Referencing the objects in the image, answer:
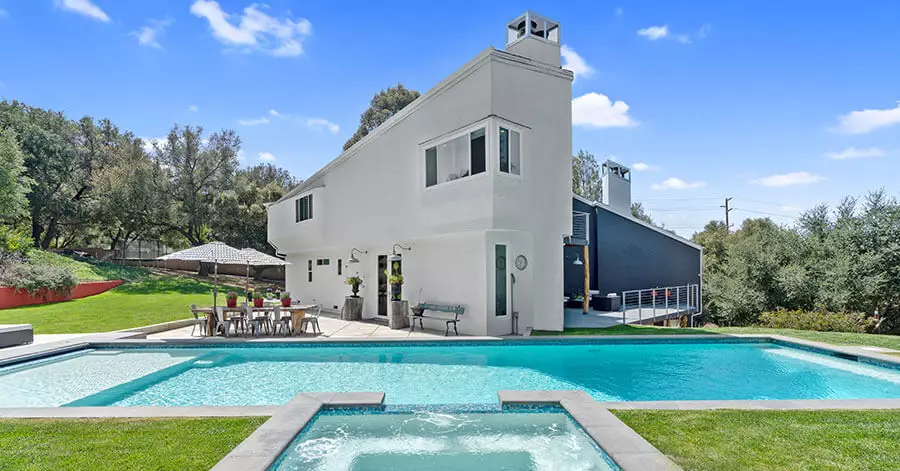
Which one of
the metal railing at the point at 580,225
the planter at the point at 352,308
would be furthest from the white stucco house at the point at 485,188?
the metal railing at the point at 580,225

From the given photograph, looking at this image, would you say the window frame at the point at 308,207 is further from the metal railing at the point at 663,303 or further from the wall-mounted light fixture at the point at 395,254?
the metal railing at the point at 663,303

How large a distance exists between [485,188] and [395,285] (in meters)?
4.72

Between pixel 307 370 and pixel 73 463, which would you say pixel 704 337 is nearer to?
pixel 307 370

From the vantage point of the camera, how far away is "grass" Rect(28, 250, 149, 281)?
72.5 feet

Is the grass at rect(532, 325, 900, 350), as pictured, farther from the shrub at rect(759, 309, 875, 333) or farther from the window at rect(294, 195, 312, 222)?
the window at rect(294, 195, 312, 222)

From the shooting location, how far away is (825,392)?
293 inches

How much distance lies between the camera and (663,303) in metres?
20.2

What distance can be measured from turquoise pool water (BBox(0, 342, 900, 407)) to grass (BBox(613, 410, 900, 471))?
1.87 meters

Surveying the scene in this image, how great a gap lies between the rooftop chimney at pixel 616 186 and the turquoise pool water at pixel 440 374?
11.8 m

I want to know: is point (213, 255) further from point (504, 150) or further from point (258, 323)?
point (504, 150)

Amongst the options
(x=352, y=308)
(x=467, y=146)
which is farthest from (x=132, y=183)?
(x=467, y=146)

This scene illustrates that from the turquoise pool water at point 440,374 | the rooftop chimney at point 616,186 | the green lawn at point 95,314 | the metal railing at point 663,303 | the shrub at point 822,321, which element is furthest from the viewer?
the rooftop chimney at point 616,186

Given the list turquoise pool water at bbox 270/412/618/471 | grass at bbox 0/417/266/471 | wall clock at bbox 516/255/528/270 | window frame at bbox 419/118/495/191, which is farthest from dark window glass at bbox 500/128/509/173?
grass at bbox 0/417/266/471

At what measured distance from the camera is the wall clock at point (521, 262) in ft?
40.2
